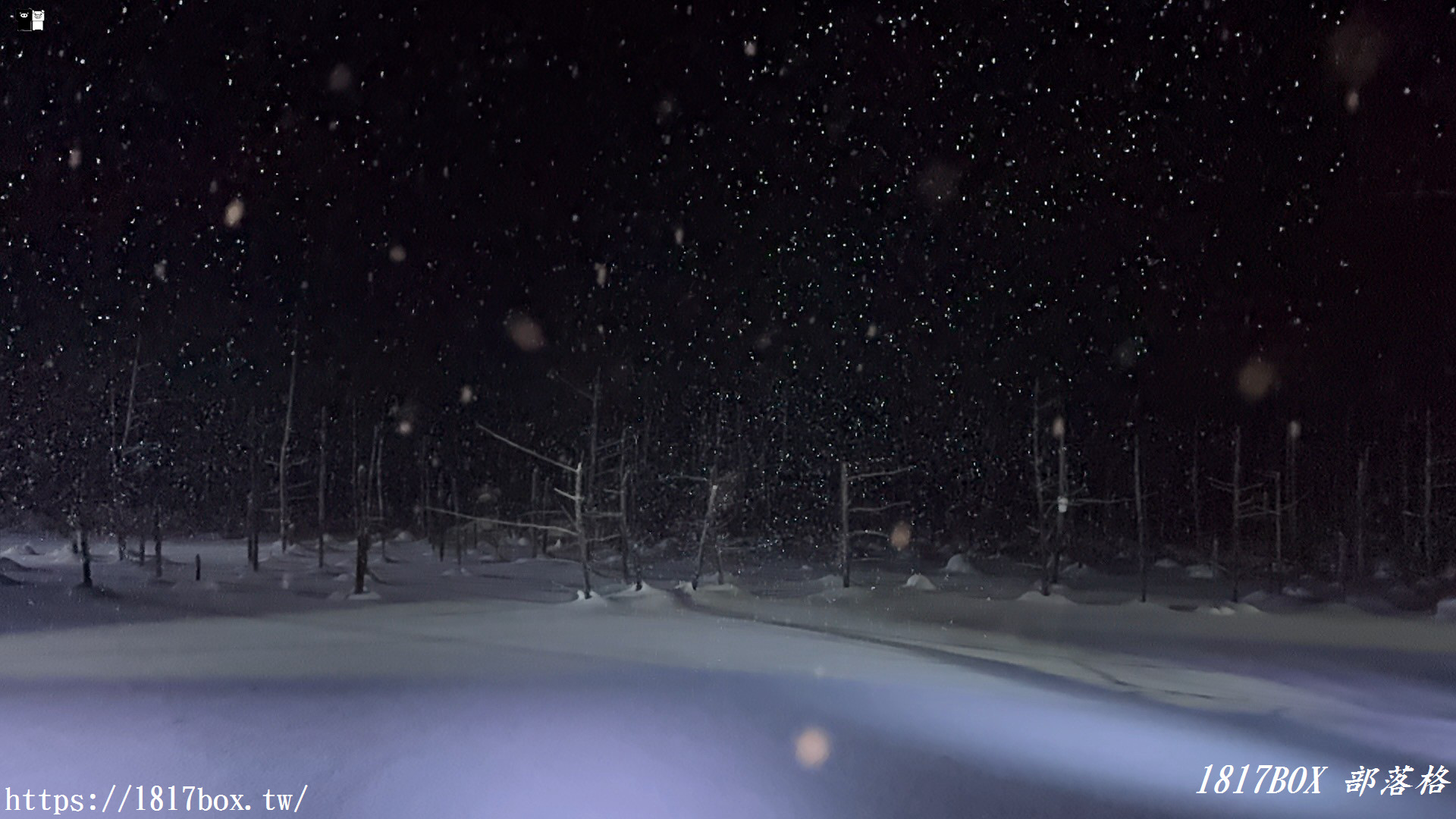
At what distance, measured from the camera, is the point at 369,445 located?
73125mm

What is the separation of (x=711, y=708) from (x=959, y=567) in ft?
104

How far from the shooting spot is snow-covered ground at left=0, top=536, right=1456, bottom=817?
29.2ft

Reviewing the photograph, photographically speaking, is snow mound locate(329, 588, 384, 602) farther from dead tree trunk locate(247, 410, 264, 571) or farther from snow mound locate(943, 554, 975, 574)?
snow mound locate(943, 554, 975, 574)

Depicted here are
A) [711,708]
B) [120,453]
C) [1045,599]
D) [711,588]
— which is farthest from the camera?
[120,453]

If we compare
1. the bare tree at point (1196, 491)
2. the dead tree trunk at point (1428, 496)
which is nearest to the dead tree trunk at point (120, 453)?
the bare tree at point (1196, 491)

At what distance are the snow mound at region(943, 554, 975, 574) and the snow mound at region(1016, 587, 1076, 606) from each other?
10.6 m

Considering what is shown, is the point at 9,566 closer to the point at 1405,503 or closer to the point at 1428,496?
the point at 1428,496

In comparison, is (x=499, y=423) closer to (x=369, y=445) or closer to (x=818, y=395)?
(x=369, y=445)

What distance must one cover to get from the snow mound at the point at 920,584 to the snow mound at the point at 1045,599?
3879 mm

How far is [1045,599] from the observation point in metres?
29.2

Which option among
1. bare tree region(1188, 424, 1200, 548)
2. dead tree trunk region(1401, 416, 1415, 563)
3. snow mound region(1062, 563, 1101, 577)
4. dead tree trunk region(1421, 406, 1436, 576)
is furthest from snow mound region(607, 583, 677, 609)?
dead tree trunk region(1401, 416, 1415, 563)

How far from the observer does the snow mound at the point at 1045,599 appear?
93.7ft

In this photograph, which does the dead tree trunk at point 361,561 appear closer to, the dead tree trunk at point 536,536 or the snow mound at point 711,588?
the snow mound at point 711,588

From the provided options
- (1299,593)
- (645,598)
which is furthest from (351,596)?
(1299,593)
